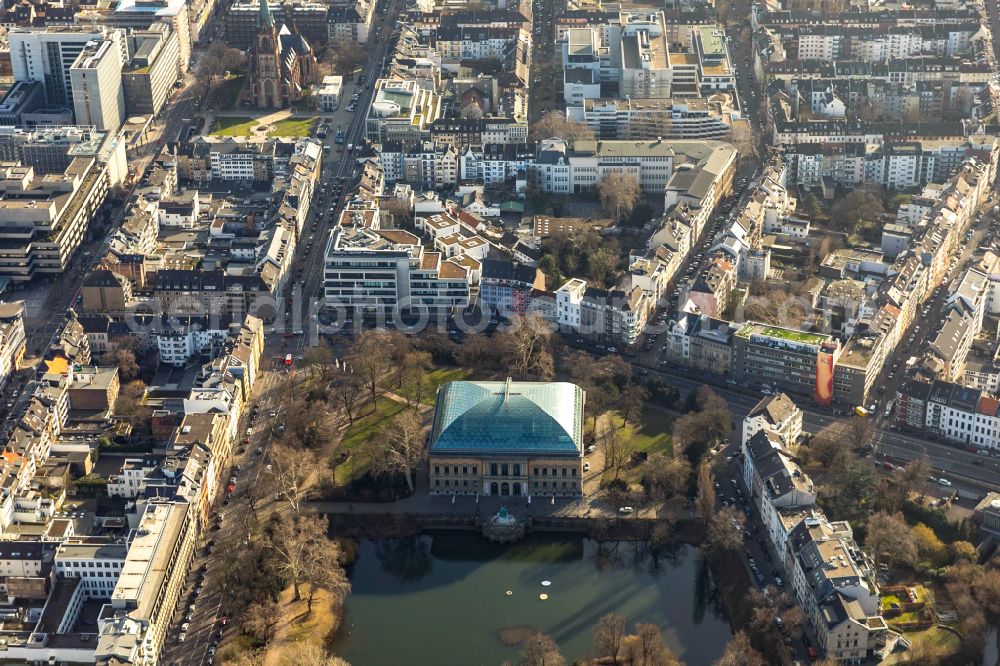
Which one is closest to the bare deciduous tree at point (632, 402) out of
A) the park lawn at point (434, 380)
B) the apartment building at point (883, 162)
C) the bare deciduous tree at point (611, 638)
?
the park lawn at point (434, 380)

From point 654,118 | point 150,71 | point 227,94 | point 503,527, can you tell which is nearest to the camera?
→ point 503,527

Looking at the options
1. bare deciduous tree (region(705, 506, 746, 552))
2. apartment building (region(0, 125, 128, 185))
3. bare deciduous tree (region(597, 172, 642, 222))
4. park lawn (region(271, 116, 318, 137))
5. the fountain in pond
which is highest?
apartment building (region(0, 125, 128, 185))

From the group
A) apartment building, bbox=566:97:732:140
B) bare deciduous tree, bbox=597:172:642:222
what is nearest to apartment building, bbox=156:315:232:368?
bare deciduous tree, bbox=597:172:642:222

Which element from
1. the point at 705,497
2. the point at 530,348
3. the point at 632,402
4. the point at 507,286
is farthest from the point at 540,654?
the point at 507,286

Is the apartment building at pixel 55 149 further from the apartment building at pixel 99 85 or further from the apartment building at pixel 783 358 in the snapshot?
the apartment building at pixel 783 358

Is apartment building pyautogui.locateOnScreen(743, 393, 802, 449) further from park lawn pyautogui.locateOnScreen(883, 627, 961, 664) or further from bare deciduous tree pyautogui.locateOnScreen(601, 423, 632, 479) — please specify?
park lawn pyautogui.locateOnScreen(883, 627, 961, 664)

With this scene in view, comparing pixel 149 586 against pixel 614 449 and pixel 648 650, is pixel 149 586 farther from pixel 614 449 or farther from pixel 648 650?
pixel 614 449
